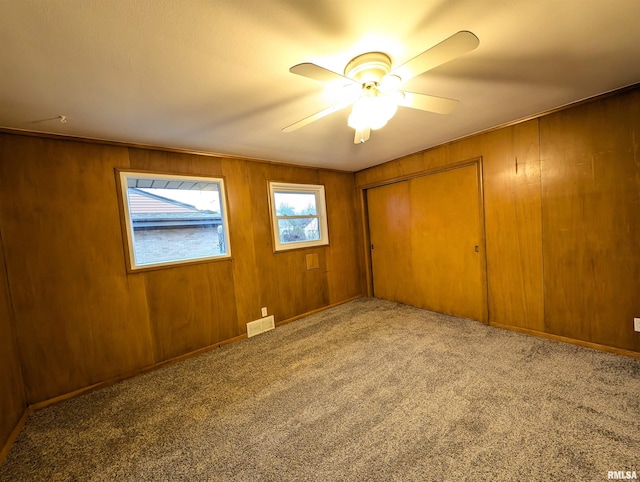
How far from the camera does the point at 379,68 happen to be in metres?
1.49

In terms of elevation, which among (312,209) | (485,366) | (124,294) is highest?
(312,209)

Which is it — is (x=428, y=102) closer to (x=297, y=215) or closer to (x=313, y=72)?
(x=313, y=72)

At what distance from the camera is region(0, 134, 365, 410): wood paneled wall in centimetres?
209

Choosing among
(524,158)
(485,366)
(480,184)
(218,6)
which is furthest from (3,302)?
(524,158)

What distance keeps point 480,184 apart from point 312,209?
2252mm

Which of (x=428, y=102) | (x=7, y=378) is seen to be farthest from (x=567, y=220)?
(x=7, y=378)

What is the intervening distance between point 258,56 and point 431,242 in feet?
10.0

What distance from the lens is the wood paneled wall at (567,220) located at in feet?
7.16

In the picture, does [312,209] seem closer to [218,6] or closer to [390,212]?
[390,212]

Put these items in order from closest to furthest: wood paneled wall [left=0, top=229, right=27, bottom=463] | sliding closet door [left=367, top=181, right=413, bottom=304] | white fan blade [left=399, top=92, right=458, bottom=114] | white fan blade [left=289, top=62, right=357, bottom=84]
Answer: white fan blade [left=289, top=62, right=357, bottom=84] → white fan blade [left=399, top=92, right=458, bottom=114] → wood paneled wall [left=0, top=229, right=27, bottom=463] → sliding closet door [left=367, top=181, right=413, bottom=304]

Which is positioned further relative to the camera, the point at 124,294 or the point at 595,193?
the point at 124,294

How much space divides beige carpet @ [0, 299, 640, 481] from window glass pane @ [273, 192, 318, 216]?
1.94 m

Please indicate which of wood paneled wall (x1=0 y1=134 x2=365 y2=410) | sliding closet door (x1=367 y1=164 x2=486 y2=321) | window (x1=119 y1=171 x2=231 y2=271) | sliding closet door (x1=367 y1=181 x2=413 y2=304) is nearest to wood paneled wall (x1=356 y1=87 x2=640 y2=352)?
sliding closet door (x1=367 y1=164 x2=486 y2=321)

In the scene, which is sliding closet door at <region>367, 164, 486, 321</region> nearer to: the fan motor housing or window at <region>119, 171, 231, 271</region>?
the fan motor housing
